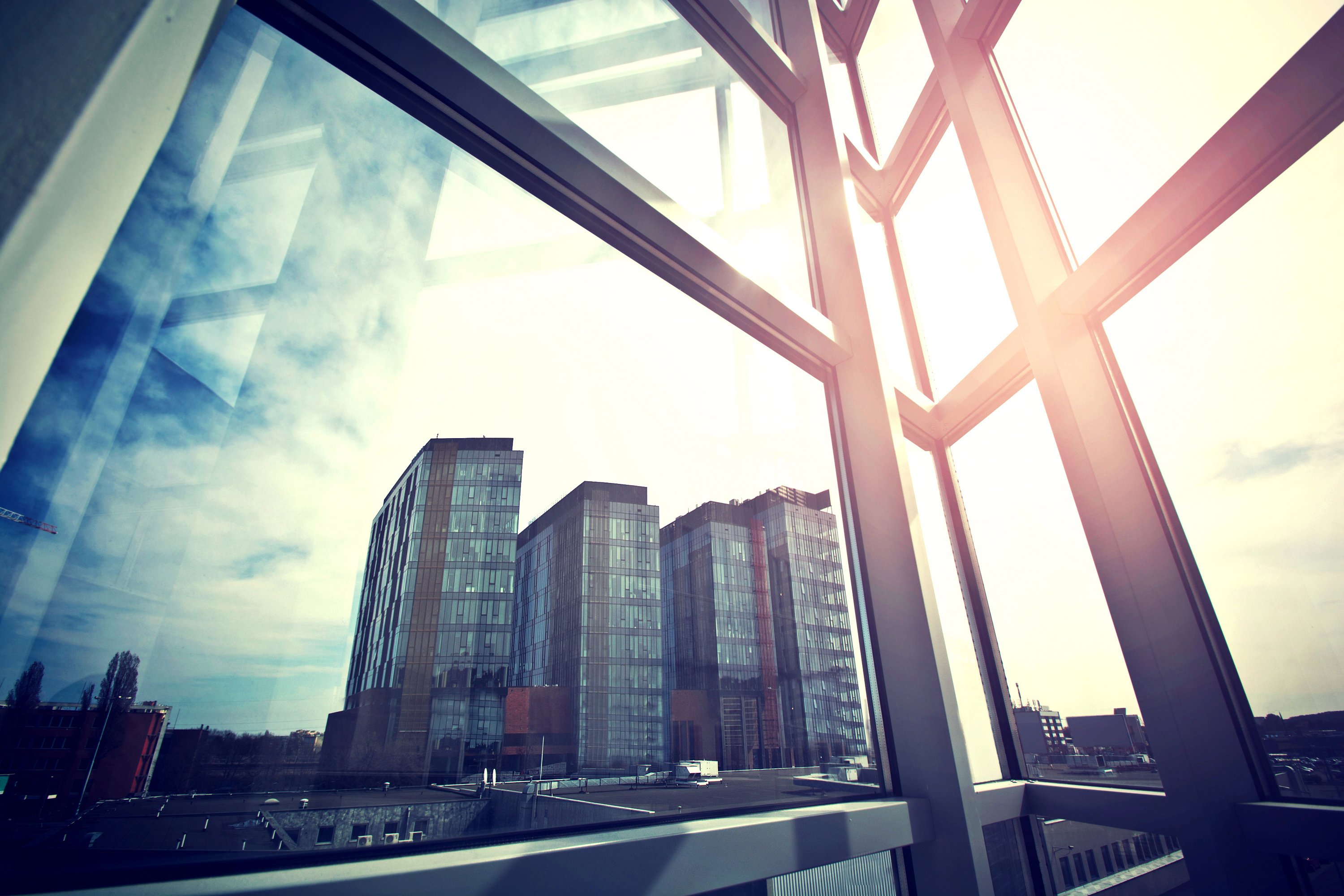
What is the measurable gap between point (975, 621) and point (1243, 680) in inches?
45.0

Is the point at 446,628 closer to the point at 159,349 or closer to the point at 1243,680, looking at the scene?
the point at 159,349

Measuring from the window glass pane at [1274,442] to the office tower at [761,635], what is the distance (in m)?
1.19

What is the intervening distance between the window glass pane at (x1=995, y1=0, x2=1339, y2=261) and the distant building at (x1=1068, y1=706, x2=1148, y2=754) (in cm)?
185

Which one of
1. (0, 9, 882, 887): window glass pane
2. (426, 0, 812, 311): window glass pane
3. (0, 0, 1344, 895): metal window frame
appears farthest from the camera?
(426, 0, 812, 311): window glass pane

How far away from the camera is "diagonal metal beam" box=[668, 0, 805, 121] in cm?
234

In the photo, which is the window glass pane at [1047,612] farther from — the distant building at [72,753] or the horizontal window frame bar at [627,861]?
the distant building at [72,753]

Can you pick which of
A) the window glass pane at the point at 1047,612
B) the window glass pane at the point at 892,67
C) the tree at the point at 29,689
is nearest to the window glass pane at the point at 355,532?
the tree at the point at 29,689

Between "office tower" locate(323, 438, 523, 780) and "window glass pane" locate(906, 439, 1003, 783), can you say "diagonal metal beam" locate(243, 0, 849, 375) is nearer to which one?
"office tower" locate(323, 438, 523, 780)

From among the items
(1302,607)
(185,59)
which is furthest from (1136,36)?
(185,59)

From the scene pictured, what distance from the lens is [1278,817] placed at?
1.49 m

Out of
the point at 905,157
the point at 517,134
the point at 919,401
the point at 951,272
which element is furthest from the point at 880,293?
the point at 517,134

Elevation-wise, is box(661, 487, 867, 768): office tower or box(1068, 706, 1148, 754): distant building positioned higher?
box(661, 487, 867, 768): office tower

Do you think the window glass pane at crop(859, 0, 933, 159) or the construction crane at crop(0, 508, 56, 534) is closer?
the construction crane at crop(0, 508, 56, 534)

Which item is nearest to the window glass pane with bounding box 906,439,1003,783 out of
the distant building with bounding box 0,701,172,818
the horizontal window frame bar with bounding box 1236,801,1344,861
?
the horizontal window frame bar with bounding box 1236,801,1344,861
